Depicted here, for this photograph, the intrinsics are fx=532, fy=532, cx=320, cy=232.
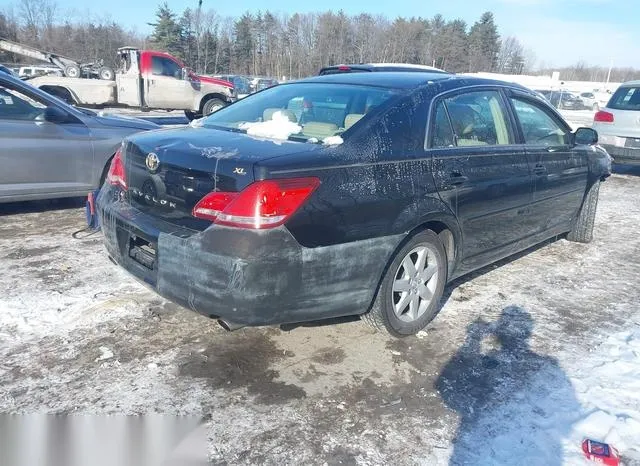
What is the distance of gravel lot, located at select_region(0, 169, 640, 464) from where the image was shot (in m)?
2.50

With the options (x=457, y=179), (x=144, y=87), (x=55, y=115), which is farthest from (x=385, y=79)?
(x=144, y=87)

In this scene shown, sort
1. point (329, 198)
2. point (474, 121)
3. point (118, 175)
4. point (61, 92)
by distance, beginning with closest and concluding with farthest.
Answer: point (329, 198), point (118, 175), point (474, 121), point (61, 92)

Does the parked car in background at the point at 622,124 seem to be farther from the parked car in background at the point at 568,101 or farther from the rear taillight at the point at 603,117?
the parked car in background at the point at 568,101

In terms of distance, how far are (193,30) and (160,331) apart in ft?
212

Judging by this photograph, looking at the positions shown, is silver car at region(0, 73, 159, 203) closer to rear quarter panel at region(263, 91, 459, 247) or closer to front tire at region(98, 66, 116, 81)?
rear quarter panel at region(263, 91, 459, 247)

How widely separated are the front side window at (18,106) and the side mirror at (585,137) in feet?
17.4

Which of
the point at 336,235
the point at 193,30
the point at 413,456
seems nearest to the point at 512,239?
the point at 336,235

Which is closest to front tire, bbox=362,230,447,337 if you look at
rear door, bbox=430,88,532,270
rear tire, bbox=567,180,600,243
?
rear door, bbox=430,88,532,270

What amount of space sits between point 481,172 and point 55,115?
4357 mm

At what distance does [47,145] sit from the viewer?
547 centimetres

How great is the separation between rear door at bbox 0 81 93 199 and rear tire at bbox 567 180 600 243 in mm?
5231

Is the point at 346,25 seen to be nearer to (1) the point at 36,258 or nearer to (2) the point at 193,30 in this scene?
(2) the point at 193,30

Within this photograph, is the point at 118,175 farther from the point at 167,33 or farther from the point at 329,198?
the point at 167,33

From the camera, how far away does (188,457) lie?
2.35 metres
